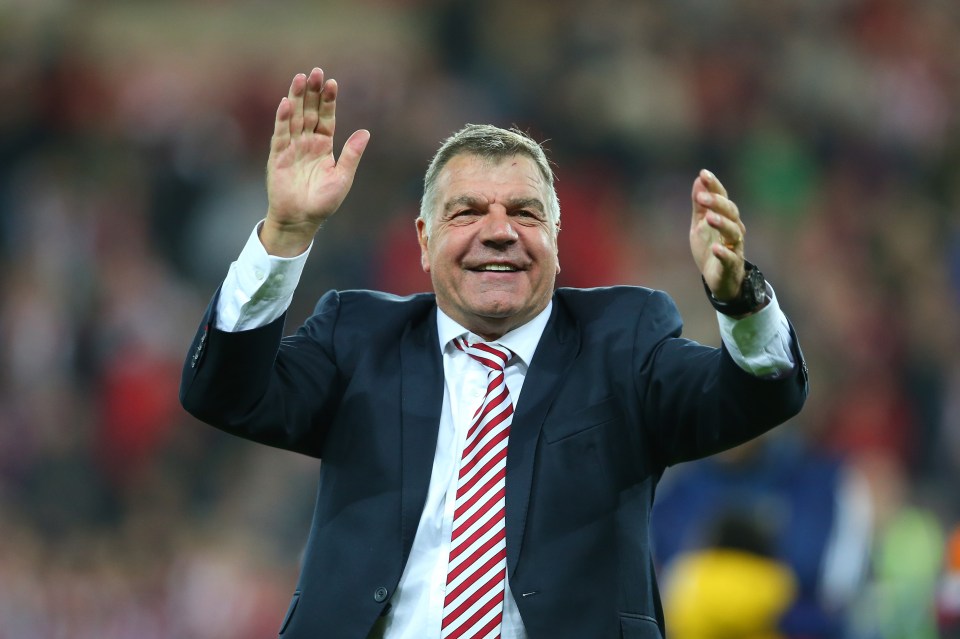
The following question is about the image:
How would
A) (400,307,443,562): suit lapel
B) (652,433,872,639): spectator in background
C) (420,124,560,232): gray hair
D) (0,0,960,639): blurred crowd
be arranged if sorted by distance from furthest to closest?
1. (0,0,960,639): blurred crowd
2. (652,433,872,639): spectator in background
3. (420,124,560,232): gray hair
4. (400,307,443,562): suit lapel

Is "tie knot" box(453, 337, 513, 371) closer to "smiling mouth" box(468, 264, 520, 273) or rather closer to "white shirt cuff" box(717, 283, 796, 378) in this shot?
"smiling mouth" box(468, 264, 520, 273)

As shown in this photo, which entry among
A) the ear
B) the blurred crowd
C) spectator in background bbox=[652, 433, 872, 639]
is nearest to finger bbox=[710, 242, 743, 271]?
the ear

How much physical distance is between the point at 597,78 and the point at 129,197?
3325 millimetres

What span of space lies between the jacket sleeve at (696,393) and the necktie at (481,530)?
32cm

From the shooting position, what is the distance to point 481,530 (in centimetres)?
337

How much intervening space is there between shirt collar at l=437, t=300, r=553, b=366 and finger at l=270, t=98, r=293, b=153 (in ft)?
1.81

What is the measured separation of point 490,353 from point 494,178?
0.40 m

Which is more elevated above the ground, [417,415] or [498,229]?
[498,229]

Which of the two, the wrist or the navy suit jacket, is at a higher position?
the wrist

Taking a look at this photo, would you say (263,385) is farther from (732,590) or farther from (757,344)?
(732,590)

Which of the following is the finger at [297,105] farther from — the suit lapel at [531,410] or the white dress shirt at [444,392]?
the suit lapel at [531,410]

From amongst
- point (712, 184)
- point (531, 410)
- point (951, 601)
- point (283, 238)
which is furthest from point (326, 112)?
point (951, 601)

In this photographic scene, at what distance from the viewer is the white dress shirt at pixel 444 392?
320cm

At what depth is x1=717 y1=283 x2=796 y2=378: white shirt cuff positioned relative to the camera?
3186 mm
